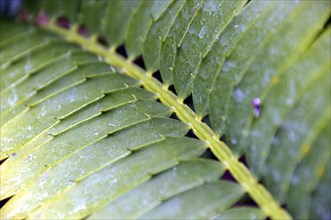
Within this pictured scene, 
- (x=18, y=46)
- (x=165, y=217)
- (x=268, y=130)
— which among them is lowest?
(x=165, y=217)

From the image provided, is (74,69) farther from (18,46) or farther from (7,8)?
(7,8)

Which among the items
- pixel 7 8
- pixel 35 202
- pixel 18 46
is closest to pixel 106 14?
pixel 18 46

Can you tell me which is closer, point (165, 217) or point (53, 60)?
point (165, 217)

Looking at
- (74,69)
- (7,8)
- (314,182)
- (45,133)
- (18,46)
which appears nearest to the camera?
(314,182)

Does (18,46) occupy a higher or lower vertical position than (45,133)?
higher

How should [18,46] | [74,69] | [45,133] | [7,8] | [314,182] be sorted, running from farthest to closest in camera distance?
[7,8], [18,46], [74,69], [45,133], [314,182]

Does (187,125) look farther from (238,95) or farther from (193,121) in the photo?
(238,95)

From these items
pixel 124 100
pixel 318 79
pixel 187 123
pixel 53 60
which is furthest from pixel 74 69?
pixel 318 79

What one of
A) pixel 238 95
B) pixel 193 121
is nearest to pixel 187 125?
pixel 193 121
